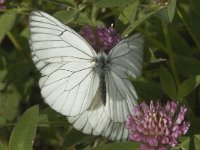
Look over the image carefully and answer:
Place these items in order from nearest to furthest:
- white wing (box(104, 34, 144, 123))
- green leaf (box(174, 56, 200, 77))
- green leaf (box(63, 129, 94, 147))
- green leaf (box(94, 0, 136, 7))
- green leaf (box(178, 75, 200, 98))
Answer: white wing (box(104, 34, 144, 123)) < green leaf (box(94, 0, 136, 7)) < green leaf (box(178, 75, 200, 98)) < green leaf (box(63, 129, 94, 147)) < green leaf (box(174, 56, 200, 77))

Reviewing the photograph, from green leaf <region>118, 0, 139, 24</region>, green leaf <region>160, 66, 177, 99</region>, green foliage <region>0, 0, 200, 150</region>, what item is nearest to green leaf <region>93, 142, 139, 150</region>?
green foliage <region>0, 0, 200, 150</region>

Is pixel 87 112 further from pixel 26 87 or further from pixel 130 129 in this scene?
pixel 26 87

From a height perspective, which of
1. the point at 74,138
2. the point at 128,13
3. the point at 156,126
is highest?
the point at 128,13

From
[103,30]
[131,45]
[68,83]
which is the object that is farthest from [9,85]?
[131,45]

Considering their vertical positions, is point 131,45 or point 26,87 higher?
point 131,45

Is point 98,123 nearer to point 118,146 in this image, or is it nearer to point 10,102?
point 118,146

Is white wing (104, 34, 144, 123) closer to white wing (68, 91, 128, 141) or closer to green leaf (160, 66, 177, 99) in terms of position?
white wing (68, 91, 128, 141)

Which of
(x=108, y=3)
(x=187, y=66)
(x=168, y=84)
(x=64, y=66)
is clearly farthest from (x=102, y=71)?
(x=187, y=66)
